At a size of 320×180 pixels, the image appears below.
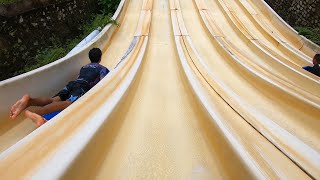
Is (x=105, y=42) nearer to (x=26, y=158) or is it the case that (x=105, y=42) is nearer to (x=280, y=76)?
(x=280, y=76)

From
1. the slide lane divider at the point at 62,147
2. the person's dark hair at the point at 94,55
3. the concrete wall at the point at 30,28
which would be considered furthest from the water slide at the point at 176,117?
the concrete wall at the point at 30,28

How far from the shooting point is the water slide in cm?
142

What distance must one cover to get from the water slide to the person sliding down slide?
202 millimetres

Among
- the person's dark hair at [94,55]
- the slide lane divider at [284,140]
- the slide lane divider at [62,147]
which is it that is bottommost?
the slide lane divider at [284,140]

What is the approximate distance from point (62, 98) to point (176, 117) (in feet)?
3.85

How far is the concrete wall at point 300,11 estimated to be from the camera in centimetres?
544

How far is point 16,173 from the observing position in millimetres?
1174

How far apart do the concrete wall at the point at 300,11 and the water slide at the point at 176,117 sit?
5.52 feet

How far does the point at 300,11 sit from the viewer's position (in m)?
5.94

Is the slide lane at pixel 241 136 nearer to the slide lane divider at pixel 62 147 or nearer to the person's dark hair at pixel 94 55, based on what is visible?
the slide lane divider at pixel 62 147

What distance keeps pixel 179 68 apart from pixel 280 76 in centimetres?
124

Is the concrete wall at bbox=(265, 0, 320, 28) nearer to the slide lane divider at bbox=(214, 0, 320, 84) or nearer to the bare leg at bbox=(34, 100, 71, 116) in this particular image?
the slide lane divider at bbox=(214, 0, 320, 84)

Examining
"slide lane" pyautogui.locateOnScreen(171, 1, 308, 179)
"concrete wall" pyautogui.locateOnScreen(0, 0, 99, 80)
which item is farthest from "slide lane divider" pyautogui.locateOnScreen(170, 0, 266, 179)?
"concrete wall" pyautogui.locateOnScreen(0, 0, 99, 80)

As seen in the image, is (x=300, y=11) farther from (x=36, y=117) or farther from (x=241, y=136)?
(x=36, y=117)
